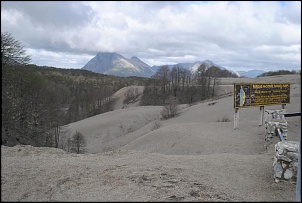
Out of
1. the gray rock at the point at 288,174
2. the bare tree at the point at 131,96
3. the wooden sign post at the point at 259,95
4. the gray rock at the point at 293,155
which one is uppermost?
the wooden sign post at the point at 259,95

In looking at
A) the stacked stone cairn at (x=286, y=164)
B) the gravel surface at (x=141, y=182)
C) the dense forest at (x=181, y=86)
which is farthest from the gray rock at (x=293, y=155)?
the dense forest at (x=181, y=86)

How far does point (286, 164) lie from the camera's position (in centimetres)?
698

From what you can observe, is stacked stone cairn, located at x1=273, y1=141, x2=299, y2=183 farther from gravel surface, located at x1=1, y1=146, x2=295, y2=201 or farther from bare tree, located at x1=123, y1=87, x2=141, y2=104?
bare tree, located at x1=123, y1=87, x2=141, y2=104

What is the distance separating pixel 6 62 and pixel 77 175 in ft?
57.2

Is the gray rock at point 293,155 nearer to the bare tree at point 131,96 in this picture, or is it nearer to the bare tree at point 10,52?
the bare tree at point 10,52

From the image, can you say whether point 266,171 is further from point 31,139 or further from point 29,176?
point 31,139

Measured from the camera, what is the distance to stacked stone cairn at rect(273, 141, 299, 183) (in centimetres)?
691

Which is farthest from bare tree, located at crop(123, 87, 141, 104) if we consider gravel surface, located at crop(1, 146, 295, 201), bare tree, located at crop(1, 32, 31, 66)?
gravel surface, located at crop(1, 146, 295, 201)

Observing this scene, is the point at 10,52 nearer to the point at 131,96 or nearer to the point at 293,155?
the point at 293,155

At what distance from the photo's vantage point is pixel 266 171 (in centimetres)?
780

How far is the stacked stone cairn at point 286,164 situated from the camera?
6.91 m

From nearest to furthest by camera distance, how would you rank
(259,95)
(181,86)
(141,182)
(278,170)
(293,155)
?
(141,182)
(293,155)
(278,170)
(259,95)
(181,86)

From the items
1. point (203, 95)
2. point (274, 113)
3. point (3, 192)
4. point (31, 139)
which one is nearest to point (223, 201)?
point (3, 192)

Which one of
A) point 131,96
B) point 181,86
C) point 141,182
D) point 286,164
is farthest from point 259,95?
point 131,96
